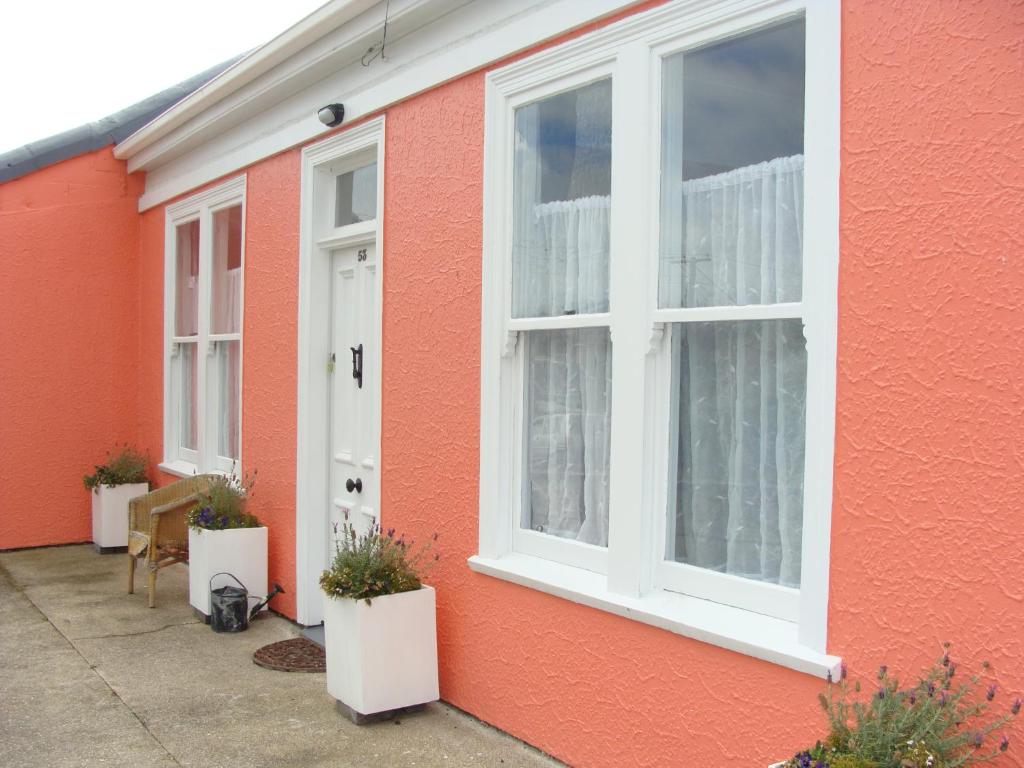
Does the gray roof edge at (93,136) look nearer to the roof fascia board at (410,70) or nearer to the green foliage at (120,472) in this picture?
the roof fascia board at (410,70)

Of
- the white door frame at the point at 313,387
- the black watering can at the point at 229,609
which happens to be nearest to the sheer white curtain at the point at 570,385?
the white door frame at the point at 313,387

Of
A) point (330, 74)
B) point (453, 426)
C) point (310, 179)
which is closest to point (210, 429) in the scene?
point (310, 179)

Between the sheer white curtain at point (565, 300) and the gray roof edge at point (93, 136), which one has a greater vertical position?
the gray roof edge at point (93, 136)

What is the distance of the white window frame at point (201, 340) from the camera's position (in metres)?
7.33

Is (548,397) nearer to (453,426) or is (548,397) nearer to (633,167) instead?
(453,426)

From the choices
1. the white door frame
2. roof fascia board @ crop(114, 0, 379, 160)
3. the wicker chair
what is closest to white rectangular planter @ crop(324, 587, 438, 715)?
the white door frame

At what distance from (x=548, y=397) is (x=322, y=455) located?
2.29 m

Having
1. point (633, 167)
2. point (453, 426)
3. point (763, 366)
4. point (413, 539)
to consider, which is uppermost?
point (633, 167)

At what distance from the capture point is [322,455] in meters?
6.12

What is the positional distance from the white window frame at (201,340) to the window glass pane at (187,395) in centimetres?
5

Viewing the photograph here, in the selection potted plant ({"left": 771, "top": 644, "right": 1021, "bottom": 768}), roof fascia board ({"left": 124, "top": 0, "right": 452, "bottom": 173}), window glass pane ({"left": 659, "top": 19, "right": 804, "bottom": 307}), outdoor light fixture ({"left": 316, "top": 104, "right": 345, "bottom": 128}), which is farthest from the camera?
outdoor light fixture ({"left": 316, "top": 104, "right": 345, "bottom": 128})

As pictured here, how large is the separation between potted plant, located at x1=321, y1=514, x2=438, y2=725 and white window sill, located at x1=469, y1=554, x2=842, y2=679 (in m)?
0.48

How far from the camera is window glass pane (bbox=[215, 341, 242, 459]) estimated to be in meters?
7.54

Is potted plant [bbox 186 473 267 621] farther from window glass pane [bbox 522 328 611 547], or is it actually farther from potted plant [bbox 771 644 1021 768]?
potted plant [bbox 771 644 1021 768]
